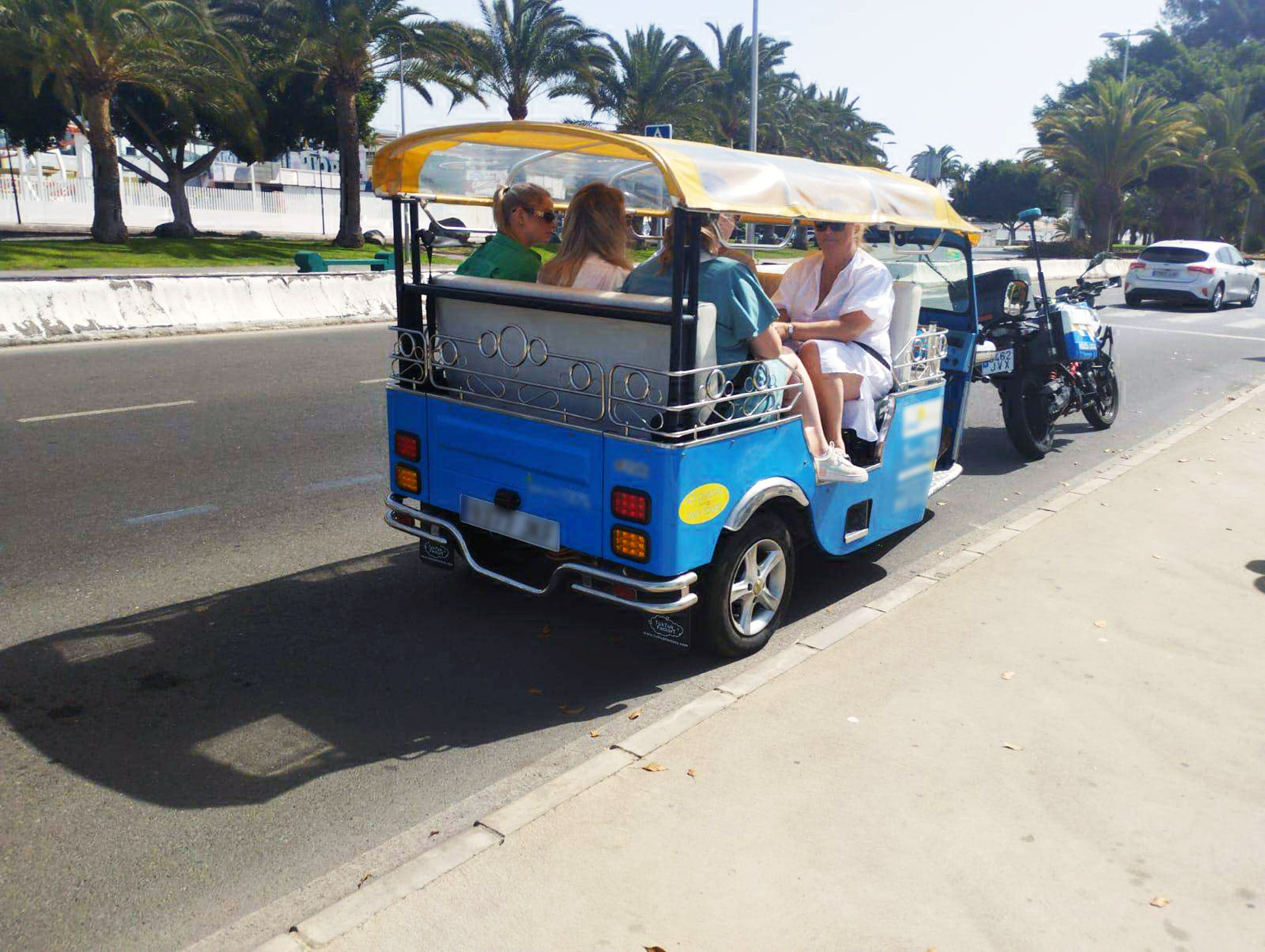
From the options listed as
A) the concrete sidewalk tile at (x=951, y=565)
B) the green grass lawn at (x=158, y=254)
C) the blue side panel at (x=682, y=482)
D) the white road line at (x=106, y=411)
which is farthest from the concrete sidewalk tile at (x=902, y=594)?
the green grass lawn at (x=158, y=254)

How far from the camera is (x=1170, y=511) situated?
7.34 metres

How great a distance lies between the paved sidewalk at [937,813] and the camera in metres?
2.96

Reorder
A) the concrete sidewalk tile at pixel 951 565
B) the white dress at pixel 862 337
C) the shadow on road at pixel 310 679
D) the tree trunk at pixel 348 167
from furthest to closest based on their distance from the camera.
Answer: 1. the tree trunk at pixel 348 167
2. the concrete sidewalk tile at pixel 951 565
3. the white dress at pixel 862 337
4. the shadow on road at pixel 310 679

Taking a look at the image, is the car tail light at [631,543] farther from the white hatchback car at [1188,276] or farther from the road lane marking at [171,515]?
the white hatchback car at [1188,276]

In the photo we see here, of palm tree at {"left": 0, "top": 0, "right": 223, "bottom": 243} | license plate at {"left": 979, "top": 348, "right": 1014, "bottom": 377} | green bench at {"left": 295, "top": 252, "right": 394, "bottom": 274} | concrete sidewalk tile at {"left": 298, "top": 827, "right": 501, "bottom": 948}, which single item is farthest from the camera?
palm tree at {"left": 0, "top": 0, "right": 223, "bottom": 243}

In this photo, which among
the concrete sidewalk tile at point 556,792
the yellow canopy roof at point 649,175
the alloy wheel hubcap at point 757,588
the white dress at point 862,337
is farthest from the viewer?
the white dress at point 862,337

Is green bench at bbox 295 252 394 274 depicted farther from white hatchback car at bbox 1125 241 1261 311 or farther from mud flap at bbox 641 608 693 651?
mud flap at bbox 641 608 693 651

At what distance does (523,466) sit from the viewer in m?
4.59

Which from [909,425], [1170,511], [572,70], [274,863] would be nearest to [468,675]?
[274,863]

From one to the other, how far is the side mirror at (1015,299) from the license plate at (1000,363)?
1.13 feet

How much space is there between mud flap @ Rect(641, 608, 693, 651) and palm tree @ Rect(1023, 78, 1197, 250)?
140ft

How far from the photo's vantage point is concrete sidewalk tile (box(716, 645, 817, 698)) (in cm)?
439

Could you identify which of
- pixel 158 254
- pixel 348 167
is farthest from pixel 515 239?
pixel 348 167

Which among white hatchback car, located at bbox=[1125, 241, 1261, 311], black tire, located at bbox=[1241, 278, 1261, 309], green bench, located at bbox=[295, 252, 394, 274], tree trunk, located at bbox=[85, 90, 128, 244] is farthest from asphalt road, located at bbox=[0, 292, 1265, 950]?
tree trunk, located at bbox=[85, 90, 128, 244]
